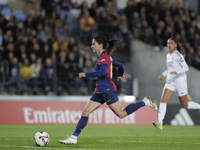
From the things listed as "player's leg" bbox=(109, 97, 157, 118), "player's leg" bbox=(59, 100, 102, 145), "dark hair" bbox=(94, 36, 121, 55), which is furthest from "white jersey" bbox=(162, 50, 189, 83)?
"player's leg" bbox=(59, 100, 102, 145)

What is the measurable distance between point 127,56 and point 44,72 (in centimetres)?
423

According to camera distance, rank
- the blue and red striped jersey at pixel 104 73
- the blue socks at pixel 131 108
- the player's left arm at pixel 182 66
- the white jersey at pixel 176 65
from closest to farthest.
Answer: the blue and red striped jersey at pixel 104 73 → the blue socks at pixel 131 108 → the player's left arm at pixel 182 66 → the white jersey at pixel 176 65

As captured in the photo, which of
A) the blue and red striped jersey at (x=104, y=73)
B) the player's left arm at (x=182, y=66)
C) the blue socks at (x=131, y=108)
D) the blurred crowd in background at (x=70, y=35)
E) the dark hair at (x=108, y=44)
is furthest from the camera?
the blurred crowd in background at (x=70, y=35)

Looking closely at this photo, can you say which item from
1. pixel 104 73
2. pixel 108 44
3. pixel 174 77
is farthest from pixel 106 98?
pixel 174 77

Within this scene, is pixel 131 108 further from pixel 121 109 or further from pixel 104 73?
pixel 104 73

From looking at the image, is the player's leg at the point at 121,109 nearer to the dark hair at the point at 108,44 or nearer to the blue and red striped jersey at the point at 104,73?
the blue and red striped jersey at the point at 104,73

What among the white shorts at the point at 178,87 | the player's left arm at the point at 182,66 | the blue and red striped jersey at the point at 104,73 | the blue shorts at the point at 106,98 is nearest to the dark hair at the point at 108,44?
the blue and red striped jersey at the point at 104,73

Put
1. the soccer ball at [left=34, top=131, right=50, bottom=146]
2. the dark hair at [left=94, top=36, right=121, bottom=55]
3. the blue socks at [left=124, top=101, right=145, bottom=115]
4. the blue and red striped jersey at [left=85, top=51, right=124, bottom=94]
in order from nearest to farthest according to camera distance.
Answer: the soccer ball at [left=34, top=131, right=50, bottom=146], the blue and red striped jersey at [left=85, top=51, right=124, bottom=94], the dark hair at [left=94, top=36, right=121, bottom=55], the blue socks at [left=124, top=101, right=145, bottom=115]

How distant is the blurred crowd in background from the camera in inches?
623

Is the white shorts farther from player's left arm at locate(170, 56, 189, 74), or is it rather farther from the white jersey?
player's left arm at locate(170, 56, 189, 74)

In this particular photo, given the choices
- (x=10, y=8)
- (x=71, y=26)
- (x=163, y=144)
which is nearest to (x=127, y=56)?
(x=71, y=26)

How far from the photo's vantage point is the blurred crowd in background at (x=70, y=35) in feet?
51.9

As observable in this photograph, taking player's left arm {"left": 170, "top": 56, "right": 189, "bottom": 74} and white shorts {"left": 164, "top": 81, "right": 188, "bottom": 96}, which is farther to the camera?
white shorts {"left": 164, "top": 81, "right": 188, "bottom": 96}

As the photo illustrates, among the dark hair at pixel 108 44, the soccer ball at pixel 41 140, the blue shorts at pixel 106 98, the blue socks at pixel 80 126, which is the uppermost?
the dark hair at pixel 108 44
